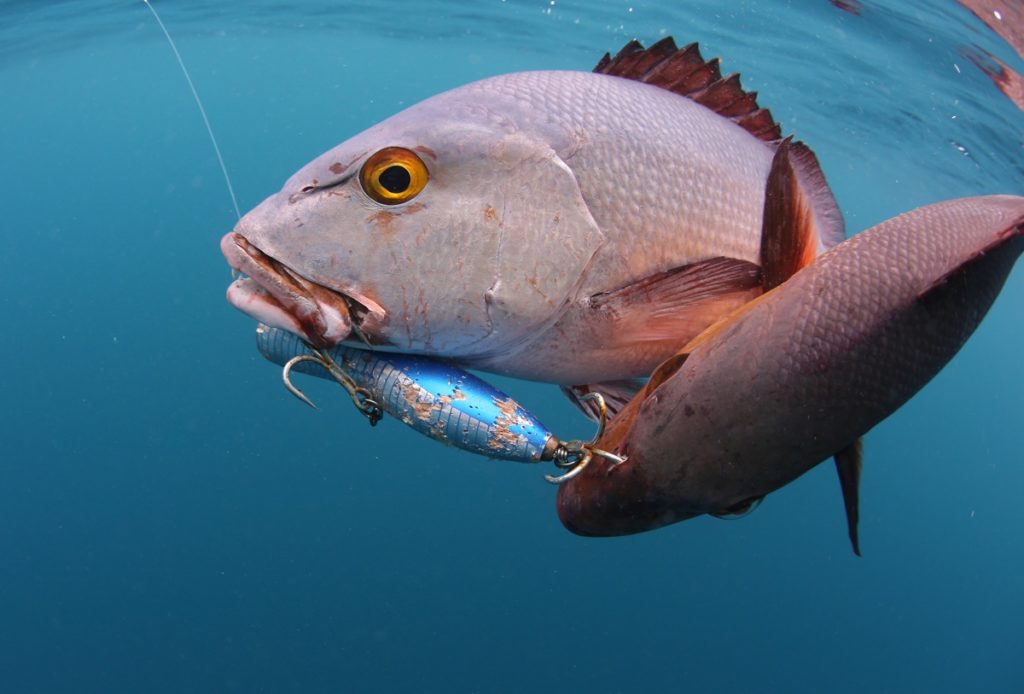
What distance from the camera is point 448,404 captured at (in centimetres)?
185

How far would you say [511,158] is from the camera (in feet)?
6.38

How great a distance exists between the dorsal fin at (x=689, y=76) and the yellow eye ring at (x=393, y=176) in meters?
1.06

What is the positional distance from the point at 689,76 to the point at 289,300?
1775 millimetres

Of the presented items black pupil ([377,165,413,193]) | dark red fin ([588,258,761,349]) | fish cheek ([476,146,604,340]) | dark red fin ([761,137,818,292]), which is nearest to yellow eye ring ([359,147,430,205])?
black pupil ([377,165,413,193])

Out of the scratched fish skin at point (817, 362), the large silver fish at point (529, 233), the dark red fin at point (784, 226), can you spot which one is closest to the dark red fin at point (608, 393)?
the large silver fish at point (529, 233)

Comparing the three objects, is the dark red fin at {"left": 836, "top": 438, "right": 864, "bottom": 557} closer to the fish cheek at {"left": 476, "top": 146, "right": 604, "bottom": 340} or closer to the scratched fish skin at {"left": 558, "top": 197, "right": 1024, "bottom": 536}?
the scratched fish skin at {"left": 558, "top": 197, "right": 1024, "bottom": 536}

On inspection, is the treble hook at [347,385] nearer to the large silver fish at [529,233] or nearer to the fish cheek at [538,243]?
the large silver fish at [529,233]

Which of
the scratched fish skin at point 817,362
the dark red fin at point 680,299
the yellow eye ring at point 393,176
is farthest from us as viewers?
the dark red fin at point 680,299

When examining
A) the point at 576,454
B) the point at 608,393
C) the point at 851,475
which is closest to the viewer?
the point at 851,475

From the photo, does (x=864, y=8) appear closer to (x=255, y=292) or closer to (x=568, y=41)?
(x=568, y=41)

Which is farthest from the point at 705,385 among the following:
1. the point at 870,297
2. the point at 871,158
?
the point at 871,158

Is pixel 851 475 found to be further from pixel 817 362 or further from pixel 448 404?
pixel 448 404

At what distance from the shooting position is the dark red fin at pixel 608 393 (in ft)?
7.99

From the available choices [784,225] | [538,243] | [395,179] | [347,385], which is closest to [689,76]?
[784,225]
